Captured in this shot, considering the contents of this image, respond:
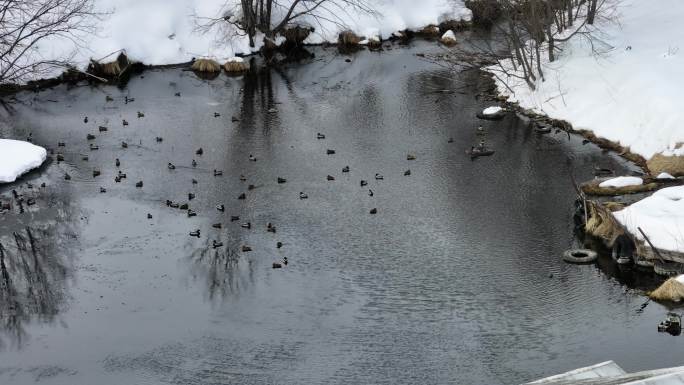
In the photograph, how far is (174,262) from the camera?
1021 inches

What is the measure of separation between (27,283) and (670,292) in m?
17.2

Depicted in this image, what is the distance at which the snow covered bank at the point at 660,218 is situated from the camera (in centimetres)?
2542

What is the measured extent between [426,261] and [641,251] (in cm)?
599

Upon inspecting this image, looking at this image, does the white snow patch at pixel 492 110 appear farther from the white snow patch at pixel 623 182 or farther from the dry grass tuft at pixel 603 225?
the dry grass tuft at pixel 603 225

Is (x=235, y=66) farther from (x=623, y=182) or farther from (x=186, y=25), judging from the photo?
(x=623, y=182)

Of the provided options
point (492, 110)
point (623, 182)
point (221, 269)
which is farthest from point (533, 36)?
point (221, 269)

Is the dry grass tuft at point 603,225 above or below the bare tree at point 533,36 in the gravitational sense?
below

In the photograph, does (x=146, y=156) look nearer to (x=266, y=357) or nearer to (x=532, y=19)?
(x=266, y=357)

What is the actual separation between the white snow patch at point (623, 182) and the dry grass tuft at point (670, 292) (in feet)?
20.4

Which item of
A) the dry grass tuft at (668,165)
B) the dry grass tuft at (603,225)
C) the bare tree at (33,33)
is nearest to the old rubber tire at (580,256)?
the dry grass tuft at (603,225)

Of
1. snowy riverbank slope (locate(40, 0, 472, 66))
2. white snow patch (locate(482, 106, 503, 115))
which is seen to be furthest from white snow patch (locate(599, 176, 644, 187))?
snowy riverbank slope (locate(40, 0, 472, 66))

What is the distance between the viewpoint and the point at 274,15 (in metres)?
49.6

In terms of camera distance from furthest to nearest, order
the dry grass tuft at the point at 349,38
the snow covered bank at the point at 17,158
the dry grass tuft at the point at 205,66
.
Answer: the dry grass tuft at the point at 349,38 → the dry grass tuft at the point at 205,66 → the snow covered bank at the point at 17,158

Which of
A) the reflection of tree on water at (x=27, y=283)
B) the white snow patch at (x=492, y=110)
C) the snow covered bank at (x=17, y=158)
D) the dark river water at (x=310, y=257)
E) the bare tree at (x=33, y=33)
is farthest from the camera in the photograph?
the bare tree at (x=33, y=33)
